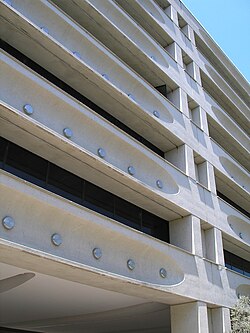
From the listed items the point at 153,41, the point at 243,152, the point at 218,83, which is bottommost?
the point at 243,152

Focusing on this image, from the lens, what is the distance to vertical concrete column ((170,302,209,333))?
542 inches

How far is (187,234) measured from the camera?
51.9 ft

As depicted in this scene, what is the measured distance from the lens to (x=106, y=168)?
12.7 meters

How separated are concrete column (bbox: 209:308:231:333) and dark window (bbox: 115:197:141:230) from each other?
4.50m

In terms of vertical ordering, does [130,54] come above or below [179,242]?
above

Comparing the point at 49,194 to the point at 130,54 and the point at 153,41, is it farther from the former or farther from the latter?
the point at 153,41

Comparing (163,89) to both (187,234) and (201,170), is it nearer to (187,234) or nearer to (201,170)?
(201,170)

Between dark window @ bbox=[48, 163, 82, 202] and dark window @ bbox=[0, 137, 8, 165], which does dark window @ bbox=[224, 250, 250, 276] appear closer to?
dark window @ bbox=[48, 163, 82, 202]

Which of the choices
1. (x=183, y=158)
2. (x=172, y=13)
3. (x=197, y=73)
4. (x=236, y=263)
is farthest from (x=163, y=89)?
(x=236, y=263)

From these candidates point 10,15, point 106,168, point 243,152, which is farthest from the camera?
point 243,152

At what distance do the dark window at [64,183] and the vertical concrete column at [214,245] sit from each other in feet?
22.3

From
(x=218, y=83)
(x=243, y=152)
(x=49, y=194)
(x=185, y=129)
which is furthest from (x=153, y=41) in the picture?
(x=49, y=194)

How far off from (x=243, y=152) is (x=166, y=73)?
339 inches

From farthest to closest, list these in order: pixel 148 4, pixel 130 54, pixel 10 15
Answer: pixel 148 4 → pixel 130 54 → pixel 10 15
